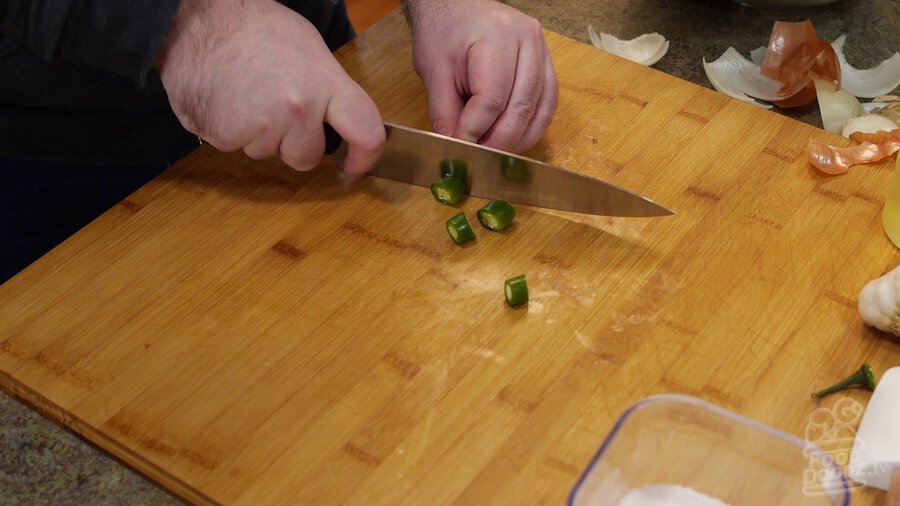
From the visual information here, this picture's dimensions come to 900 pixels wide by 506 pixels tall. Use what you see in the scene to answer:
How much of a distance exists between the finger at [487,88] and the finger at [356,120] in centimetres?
16

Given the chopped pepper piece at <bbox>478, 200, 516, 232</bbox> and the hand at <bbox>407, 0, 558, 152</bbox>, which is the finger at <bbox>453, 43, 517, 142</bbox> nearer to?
the hand at <bbox>407, 0, 558, 152</bbox>

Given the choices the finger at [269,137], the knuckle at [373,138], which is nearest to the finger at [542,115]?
the knuckle at [373,138]

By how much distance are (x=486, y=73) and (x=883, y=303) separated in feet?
2.16

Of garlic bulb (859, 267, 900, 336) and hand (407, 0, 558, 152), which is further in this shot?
hand (407, 0, 558, 152)

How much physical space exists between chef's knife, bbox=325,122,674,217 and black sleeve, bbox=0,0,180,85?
0.28 m

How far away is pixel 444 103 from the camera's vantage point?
1629mm

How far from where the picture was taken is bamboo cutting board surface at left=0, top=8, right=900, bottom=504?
4.06ft

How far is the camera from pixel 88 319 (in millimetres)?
1401

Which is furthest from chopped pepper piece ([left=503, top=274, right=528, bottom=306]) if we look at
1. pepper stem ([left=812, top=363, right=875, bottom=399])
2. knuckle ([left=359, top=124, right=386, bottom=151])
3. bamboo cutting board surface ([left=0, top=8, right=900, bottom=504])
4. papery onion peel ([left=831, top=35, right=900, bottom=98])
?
papery onion peel ([left=831, top=35, right=900, bottom=98])

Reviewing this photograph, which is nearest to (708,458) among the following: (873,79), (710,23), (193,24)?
(193,24)

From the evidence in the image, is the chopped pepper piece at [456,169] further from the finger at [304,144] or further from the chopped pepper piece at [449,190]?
the finger at [304,144]

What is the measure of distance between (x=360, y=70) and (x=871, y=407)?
3.35 feet

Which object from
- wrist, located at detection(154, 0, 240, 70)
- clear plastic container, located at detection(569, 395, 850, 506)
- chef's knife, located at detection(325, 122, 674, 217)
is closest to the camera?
clear plastic container, located at detection(569, 395, 850, 506)

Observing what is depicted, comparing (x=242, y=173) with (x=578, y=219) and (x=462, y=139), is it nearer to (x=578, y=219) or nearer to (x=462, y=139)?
(x=462, y=139)
